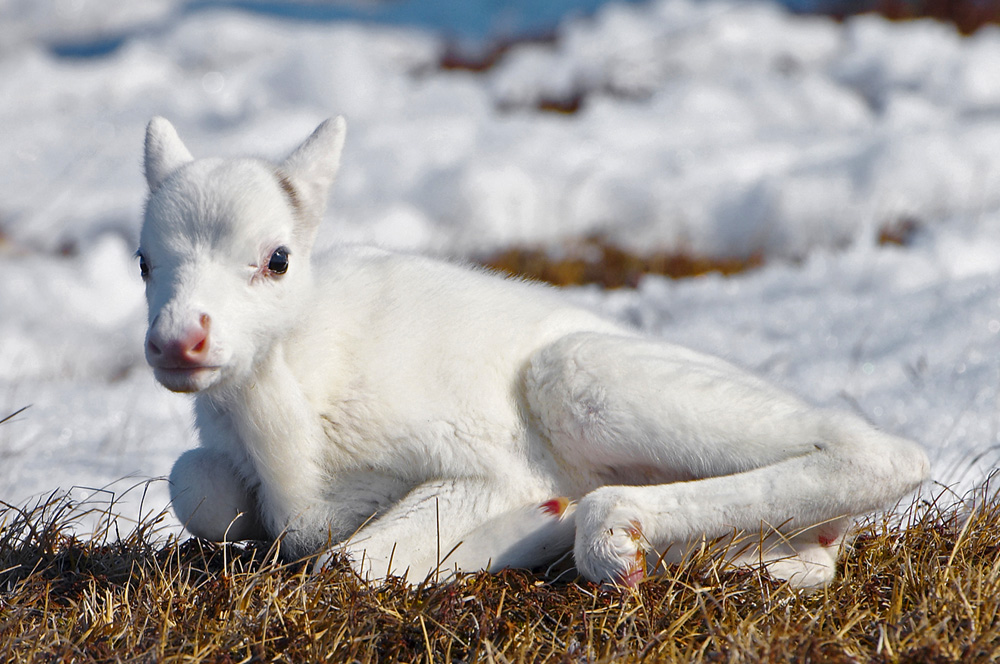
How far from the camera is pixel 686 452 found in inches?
123

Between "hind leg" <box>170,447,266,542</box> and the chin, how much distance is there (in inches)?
26.8

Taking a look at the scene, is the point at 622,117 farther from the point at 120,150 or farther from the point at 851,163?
the point at 120,150

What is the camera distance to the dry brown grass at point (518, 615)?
2594mm

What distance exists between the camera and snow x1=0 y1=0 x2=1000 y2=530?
19.9ft

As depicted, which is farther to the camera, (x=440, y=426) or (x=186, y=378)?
(x=440, y=426)

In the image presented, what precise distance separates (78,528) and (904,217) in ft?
30.0

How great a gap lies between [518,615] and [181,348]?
1.29 m

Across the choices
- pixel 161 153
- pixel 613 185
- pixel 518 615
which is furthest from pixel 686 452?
pixel 613 185

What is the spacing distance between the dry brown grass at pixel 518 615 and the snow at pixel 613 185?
2.20ft

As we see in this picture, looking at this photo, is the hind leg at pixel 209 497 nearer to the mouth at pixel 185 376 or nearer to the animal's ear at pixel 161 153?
the mouth at pixel 185 376

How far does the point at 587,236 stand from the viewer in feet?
39.0

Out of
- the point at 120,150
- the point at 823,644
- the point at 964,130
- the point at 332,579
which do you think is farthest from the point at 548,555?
the point at 120,150

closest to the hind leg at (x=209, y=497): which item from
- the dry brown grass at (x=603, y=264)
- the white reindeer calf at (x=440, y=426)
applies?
the white reindeer calf at (x=440, y=426)

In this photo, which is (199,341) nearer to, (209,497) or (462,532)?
(209,497)
